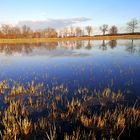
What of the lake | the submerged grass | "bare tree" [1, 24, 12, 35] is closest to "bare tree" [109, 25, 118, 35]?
"bare tree" [1, 24, 12, 35]

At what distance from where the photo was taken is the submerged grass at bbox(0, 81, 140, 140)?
7398 millimetres

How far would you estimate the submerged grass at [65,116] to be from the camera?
7.40 meters

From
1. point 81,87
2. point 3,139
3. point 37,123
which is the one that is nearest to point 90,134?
point 37,123

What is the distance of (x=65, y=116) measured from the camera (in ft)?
29.4

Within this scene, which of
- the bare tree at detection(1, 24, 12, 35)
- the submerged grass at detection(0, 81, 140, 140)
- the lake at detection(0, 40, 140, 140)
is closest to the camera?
the submerged grass at detection(0, 81, 140, 140)

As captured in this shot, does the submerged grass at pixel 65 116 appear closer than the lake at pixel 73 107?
Yes

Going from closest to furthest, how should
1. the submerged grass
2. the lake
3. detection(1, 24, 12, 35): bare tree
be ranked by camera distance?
1. the submerged grass
2. the lake
3. detection(1, 24, 12, 35): bare tree

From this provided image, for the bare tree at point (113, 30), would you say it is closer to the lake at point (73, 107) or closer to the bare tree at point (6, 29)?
the bare tree at point (6, 29)

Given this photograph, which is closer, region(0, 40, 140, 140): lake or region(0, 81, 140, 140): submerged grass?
region(0, 81, 140, 140): submerged grass

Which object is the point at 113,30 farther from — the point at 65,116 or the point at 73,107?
the point at 65,116

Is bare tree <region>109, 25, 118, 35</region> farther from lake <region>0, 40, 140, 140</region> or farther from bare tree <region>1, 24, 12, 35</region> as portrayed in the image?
lake <region>0, 40, 140, 140</region>

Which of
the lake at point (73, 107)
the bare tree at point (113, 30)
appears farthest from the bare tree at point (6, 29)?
the lake at point (73, 107)

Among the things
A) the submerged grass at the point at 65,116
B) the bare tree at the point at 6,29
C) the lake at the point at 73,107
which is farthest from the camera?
the bare tree at the point at 6,29

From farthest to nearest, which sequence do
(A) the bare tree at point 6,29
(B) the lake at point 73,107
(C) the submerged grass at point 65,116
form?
1. (A) the bare tree at point 6,29
2. (B) the lake at point 73,107
3. (C) the submerged grass at point 65,116
